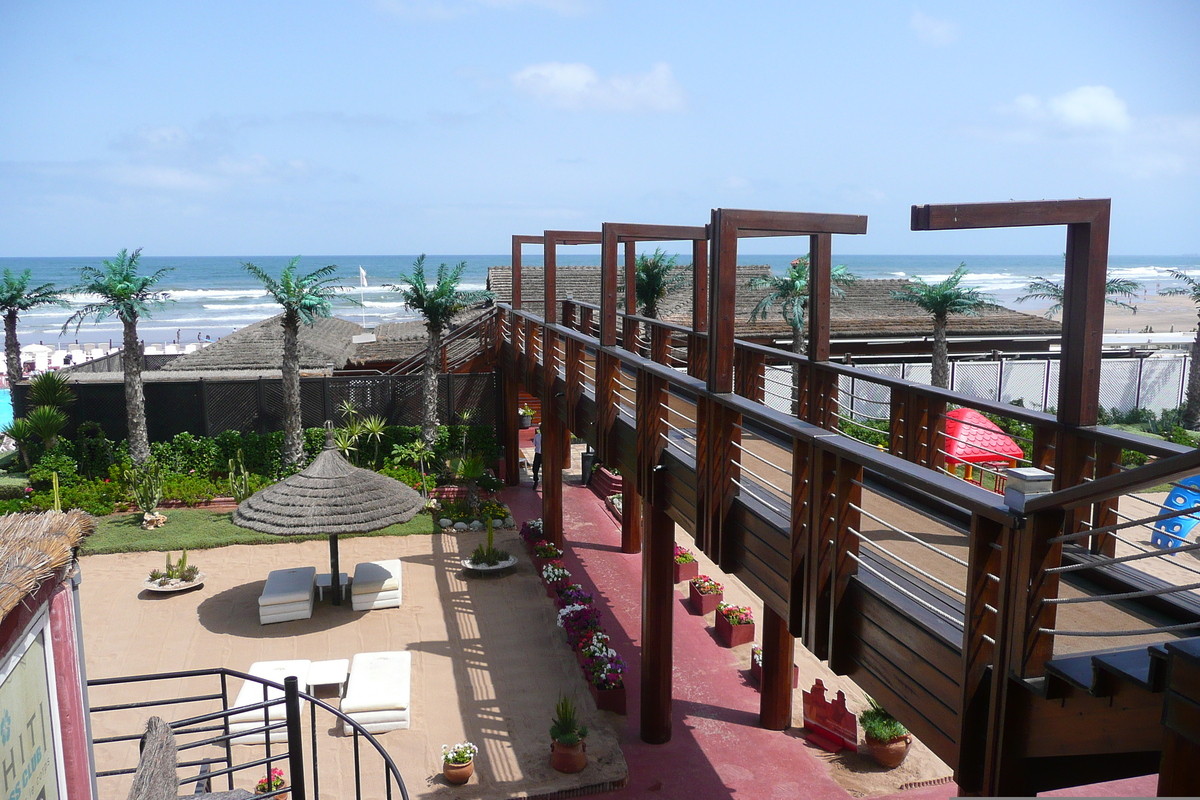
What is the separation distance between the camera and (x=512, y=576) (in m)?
14.9

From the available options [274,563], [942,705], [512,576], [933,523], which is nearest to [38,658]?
[942,705]

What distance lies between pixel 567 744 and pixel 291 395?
12.2 m

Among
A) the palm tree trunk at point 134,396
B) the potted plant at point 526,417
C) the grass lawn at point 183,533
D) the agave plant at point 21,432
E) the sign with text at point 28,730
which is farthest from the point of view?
the potted plant at point 526,417

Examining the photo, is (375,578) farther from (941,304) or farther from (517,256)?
(941,304)

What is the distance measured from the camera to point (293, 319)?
Result: 61.6ft

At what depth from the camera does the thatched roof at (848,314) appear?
26.7m

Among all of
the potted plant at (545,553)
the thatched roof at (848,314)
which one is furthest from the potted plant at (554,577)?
the thatched roof at (848,314)

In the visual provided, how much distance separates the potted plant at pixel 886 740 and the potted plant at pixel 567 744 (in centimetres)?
291

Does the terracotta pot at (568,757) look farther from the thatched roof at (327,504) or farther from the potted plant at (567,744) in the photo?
the thatched roof at (327,504)

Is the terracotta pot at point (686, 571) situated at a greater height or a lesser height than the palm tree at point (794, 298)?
lesser

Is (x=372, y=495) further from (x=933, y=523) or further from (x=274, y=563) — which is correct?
(x=933, y=523)

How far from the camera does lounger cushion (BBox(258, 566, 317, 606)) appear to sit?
13.1 meters

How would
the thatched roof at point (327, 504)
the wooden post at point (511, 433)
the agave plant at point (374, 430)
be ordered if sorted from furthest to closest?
the wooden post at point (511, 433) < the agave plant at point (374, 430) < the thatched roof at point (327, 504)

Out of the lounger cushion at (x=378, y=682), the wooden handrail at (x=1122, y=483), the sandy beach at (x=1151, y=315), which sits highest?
the wooden handrail at (x=1122, y=483)
